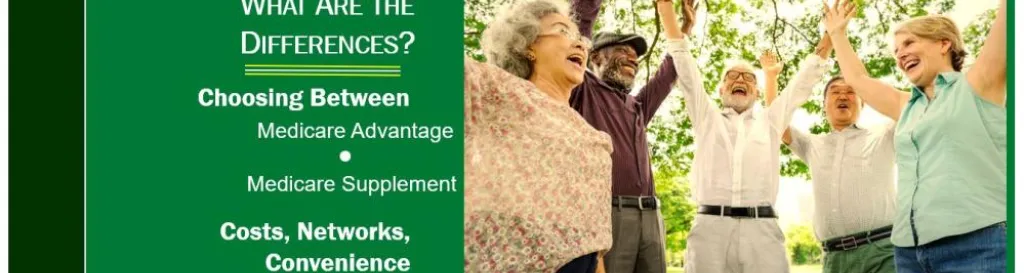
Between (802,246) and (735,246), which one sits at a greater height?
(735,246)

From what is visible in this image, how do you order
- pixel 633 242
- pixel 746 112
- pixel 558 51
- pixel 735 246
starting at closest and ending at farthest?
pixel 558 51
pixel 633 242
pixel 735 246
pixel 746 112

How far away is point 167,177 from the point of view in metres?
Result: 2.80

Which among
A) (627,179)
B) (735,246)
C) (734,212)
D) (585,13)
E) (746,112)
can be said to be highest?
(585,13)

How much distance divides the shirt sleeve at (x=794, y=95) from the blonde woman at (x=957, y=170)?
1.07 metres

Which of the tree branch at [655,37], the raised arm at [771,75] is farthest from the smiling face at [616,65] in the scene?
the raised arm at [771,75]

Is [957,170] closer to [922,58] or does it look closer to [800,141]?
[922,58]

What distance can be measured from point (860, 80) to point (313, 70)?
1.79 metres

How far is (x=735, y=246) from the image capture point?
4.20 m

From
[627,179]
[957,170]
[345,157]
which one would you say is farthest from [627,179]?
[345,157]

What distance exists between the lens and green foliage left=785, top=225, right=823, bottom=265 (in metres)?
5.82

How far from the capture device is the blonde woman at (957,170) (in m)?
3.07

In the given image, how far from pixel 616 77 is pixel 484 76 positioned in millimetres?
1343

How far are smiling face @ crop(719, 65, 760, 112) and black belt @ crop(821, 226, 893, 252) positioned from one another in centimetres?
59

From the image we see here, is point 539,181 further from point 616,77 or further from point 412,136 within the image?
Answer: point 616,77
